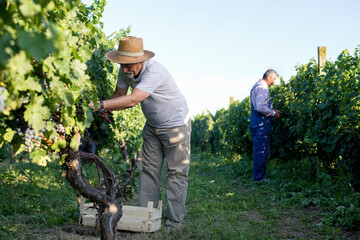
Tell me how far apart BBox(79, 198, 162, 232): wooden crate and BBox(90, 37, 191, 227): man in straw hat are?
339 mm

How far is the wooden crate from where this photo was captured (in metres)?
3.79

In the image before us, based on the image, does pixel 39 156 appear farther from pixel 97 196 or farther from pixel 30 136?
pixel 97 196

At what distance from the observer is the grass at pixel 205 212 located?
388 cm

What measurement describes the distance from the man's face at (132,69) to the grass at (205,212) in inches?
63.6

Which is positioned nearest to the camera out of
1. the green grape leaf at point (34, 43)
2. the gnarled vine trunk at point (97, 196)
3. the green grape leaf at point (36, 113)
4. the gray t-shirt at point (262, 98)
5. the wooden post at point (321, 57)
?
the green grape leaf at point (34, 43)

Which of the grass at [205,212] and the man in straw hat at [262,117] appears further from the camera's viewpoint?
the man in straw hat at [262,117]

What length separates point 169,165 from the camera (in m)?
4.35

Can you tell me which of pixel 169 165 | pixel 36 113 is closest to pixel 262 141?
pixel 169 165

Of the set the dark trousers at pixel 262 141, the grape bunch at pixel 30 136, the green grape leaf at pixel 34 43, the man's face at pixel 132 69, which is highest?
the man's face at pixel 132 69

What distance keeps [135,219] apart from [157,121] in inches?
41.9

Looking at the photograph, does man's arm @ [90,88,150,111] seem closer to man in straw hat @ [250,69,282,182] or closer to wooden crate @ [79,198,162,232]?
wooden crate @ [79,198,162,232]

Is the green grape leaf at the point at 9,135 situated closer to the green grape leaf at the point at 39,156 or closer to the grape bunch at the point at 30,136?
the grape bunch at the point at 30,136

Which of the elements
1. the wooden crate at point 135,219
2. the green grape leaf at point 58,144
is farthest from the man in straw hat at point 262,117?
the green grape leaf at point 58,144

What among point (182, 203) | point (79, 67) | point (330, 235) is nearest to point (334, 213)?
point (330, 235)
